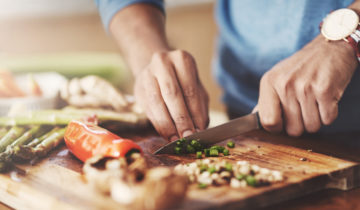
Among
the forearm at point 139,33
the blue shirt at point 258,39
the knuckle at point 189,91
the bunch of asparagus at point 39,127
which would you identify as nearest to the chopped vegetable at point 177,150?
the knuckle at point 189,91

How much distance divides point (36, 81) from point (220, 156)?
100 centimetres

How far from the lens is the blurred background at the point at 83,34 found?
3461mm

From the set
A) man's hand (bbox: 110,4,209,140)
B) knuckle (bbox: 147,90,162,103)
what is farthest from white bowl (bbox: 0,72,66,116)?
knuckle (bbox: 147,90,162,103)

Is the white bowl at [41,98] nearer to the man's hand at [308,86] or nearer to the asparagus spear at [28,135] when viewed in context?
the asparagus spear at [28,135]

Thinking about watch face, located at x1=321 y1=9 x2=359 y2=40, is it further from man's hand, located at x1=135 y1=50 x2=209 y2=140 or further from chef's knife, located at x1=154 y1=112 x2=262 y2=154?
man's hand, located at x1=135 y1=50 x2=209 y2=140

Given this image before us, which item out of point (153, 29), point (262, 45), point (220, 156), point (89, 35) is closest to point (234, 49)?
point (262, 45)

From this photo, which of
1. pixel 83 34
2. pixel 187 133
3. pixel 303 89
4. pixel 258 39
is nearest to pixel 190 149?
pixel 187 133

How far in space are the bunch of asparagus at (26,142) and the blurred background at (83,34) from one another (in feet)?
6.77

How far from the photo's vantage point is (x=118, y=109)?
58.2 inches

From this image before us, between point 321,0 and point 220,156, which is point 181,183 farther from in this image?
point 321,0

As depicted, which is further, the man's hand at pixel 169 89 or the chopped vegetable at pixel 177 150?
the man's hand at pixel 169 89

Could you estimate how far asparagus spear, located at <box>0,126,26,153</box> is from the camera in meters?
1.04

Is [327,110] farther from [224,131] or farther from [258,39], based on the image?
[258,39]

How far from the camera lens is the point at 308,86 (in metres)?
1.02
